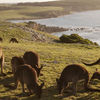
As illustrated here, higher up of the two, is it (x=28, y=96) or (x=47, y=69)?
(x=47, y=69)

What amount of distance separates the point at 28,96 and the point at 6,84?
2.09 metres

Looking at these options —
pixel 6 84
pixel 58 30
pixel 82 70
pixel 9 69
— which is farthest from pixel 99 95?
pixel 58 30

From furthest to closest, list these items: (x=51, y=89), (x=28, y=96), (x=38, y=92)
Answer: (x=51, y=89) → (x=28, y=96) → (x=38, y=92)

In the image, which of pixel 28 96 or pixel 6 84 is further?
pixel 6 84

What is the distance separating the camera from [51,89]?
36.8 ft

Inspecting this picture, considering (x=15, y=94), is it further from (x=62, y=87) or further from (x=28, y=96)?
(x=62, y=87)

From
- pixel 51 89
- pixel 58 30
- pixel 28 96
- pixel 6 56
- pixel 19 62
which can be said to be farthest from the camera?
pixel 58 30

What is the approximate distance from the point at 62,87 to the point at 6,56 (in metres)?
8.81

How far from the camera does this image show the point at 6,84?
11.6m

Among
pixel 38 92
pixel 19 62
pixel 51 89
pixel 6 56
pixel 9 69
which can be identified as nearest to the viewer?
pixel 38 92

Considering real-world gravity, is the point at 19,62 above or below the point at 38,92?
Answer: above

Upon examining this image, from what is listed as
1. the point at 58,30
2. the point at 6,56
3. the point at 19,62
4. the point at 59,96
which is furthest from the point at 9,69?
the point at 58,30

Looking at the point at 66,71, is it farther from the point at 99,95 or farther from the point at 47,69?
the point at 47,69

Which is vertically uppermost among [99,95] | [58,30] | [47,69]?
[58,30]
